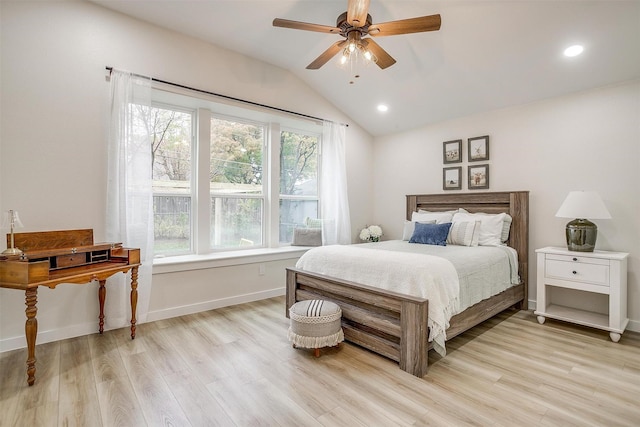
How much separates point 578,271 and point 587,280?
0.10 m

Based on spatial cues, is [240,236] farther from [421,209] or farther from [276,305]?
[421,209]

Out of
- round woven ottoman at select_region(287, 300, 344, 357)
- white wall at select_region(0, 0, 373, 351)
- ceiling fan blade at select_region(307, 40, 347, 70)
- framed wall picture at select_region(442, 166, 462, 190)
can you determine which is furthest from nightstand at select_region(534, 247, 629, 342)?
white wall at select_region(0, 0, 373, 351)

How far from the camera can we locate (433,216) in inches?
158

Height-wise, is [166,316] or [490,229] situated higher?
[490,229]

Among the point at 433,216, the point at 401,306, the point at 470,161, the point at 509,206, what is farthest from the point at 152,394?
the point at 470,161

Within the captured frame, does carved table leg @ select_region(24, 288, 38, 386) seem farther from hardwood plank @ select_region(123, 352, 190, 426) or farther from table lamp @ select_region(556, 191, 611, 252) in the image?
table lamp @ select_region(556, 191, 611, 252)

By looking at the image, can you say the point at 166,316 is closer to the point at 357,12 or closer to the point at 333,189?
the point at 333,189

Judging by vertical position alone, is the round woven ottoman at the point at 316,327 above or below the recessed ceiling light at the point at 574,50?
below

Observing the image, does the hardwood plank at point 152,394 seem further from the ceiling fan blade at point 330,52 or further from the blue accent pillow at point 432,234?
the blue accent pillow at point 432,234

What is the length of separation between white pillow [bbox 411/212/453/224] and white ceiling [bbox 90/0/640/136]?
1.36 meters

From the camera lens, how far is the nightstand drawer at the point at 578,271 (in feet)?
9.20

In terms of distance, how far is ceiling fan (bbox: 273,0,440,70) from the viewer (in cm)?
208

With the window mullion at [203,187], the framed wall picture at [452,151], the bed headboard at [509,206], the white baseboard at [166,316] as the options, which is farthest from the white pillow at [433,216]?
the window mullion at [203,187]

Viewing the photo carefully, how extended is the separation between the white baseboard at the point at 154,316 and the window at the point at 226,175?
2.12 feet
